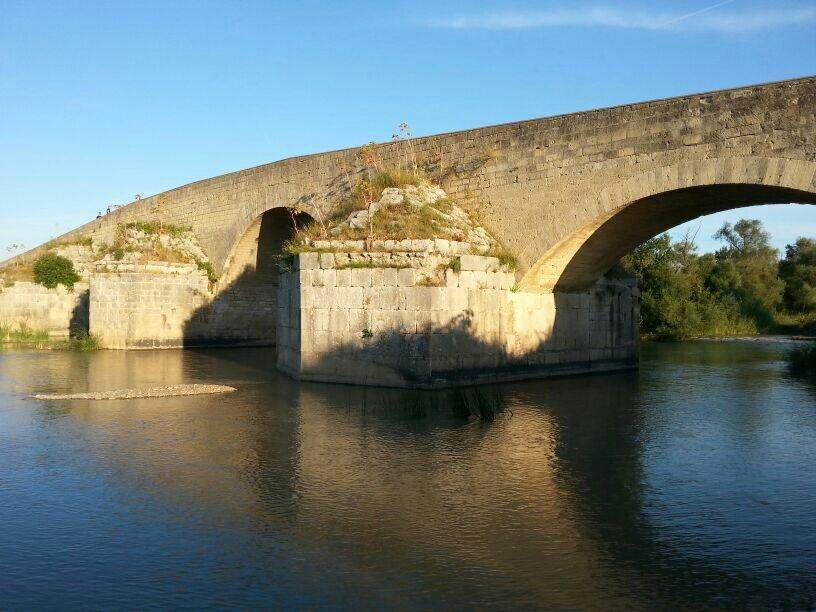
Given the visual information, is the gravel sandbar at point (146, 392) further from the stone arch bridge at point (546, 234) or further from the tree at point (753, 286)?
the tree at point (753, 286)

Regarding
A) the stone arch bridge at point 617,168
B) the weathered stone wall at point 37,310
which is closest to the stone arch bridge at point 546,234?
the stone arch bridge at point 617,168

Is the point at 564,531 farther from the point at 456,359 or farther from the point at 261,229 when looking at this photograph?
the point at 261,229

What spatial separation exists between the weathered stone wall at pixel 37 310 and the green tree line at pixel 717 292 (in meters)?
19.9

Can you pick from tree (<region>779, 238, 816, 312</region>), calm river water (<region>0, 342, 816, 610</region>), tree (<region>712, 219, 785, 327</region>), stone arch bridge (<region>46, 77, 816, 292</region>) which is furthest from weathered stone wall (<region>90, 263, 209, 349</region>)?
tree (<region>779, 238, 816, 312</region>)

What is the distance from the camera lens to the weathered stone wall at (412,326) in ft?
43.0

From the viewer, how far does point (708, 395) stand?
1323cm

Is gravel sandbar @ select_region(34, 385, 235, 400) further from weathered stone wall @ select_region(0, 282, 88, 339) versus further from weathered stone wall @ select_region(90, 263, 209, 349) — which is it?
weathered stone wall @ select_region(0, 282, 88, 339)

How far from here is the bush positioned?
2694 cm

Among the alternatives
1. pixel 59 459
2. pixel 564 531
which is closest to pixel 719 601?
pixel 564 531

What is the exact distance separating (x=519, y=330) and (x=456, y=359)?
2108mm

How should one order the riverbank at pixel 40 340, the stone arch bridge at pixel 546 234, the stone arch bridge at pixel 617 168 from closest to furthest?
1. the stone arch bridge at pixel 617 168
2. the stone arch bridge at pixel 546 234
3. the riverbank at pixel 40 340

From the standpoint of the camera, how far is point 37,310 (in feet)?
88.1

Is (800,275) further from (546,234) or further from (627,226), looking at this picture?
(546,234)

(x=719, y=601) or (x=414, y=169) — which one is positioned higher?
(x=414, y=169)
